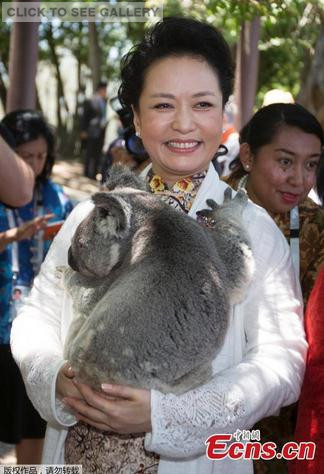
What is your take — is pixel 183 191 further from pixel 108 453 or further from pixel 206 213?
pixel 108 453

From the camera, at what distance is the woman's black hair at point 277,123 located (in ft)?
9.69

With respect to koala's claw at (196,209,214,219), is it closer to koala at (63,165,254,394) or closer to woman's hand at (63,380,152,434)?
koala at (63,165,254,394)

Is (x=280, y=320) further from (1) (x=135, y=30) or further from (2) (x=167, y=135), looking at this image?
(1) (x=135, y=30)

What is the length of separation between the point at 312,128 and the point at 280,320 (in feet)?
4.55

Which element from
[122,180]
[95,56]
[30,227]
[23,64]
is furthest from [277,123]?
[95,56]

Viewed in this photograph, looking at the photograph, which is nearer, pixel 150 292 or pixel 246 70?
pixel 150 292

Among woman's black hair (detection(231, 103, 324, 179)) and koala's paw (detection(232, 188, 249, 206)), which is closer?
koala's paw (detection(232, 188, 249, 206))

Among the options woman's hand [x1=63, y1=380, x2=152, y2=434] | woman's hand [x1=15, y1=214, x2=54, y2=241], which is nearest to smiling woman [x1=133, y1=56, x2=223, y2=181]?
woman's hand [x1=63, y1=380, x2=152, y2=434]

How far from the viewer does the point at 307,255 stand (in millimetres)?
2666

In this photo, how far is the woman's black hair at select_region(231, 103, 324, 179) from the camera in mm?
2953

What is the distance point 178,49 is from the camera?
1.98m

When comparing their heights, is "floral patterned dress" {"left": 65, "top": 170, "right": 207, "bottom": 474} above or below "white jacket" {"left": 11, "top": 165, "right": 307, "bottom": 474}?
below

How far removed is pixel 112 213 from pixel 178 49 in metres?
0.59

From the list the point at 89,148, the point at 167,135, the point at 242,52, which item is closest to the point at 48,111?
the point at 89,148
